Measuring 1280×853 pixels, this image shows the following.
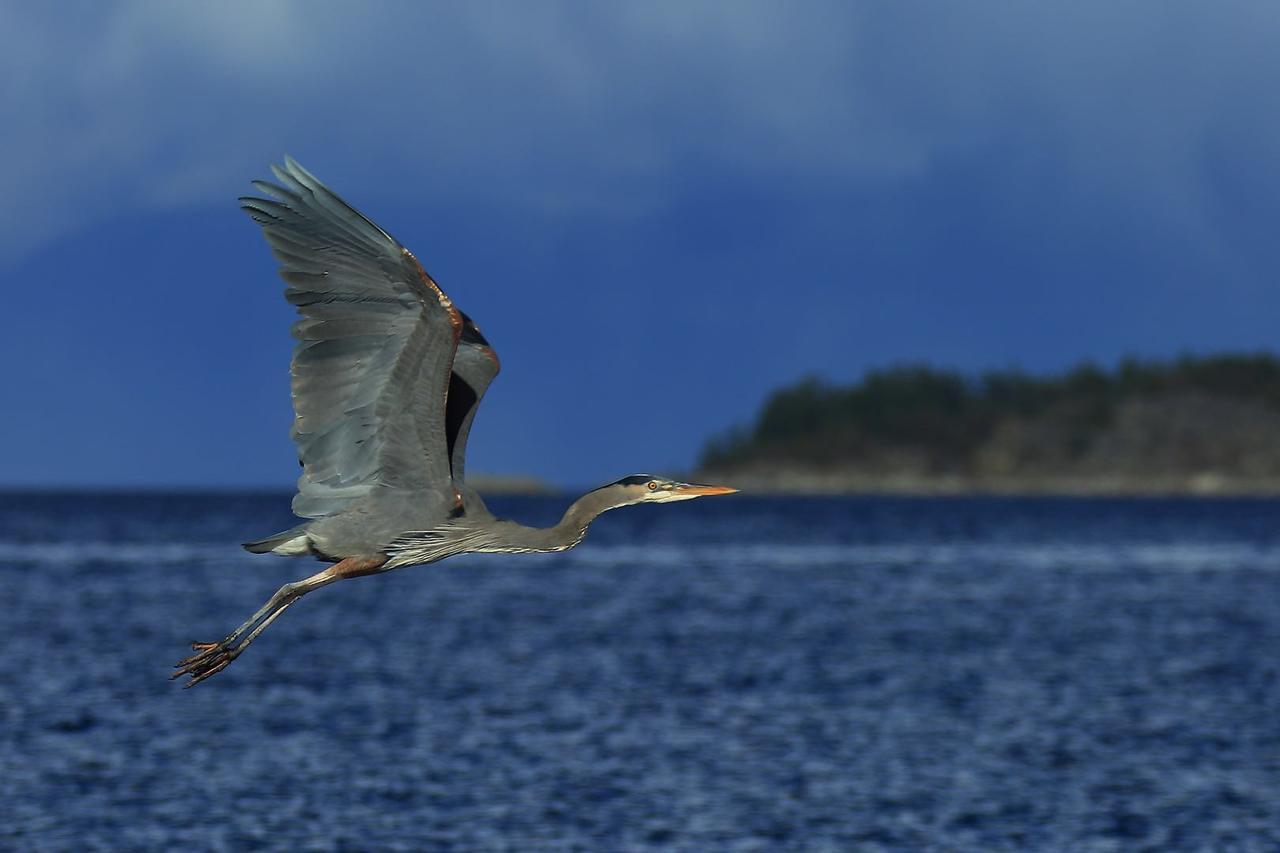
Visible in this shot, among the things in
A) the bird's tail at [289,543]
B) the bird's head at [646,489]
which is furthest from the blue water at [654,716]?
the bird's head at [646,489]

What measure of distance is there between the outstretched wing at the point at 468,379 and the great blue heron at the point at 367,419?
46cm

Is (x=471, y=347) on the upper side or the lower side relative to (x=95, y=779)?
upper

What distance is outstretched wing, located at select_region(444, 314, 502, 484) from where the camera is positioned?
9.77 m

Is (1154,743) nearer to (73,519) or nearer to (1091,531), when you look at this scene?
(1091,531)

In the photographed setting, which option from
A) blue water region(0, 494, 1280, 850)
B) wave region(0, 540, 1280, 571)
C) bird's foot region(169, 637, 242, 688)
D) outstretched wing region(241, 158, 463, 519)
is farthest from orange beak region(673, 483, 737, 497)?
wave region(0, 540, 1280, 571)

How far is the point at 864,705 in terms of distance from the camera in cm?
3797

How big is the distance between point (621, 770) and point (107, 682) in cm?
1805

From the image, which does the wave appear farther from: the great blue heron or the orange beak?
the orange beak

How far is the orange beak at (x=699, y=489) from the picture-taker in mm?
8047

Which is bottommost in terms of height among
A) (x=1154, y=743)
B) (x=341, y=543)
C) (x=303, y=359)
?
(x=1154, y=743)

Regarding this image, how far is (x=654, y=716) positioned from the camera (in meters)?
35.6

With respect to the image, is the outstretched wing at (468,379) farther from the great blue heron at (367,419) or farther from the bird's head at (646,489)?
the bird's head at (646,489)

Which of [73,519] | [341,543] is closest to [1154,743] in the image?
[341,543]

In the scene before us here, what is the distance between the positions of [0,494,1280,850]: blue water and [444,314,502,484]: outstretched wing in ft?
47.8
